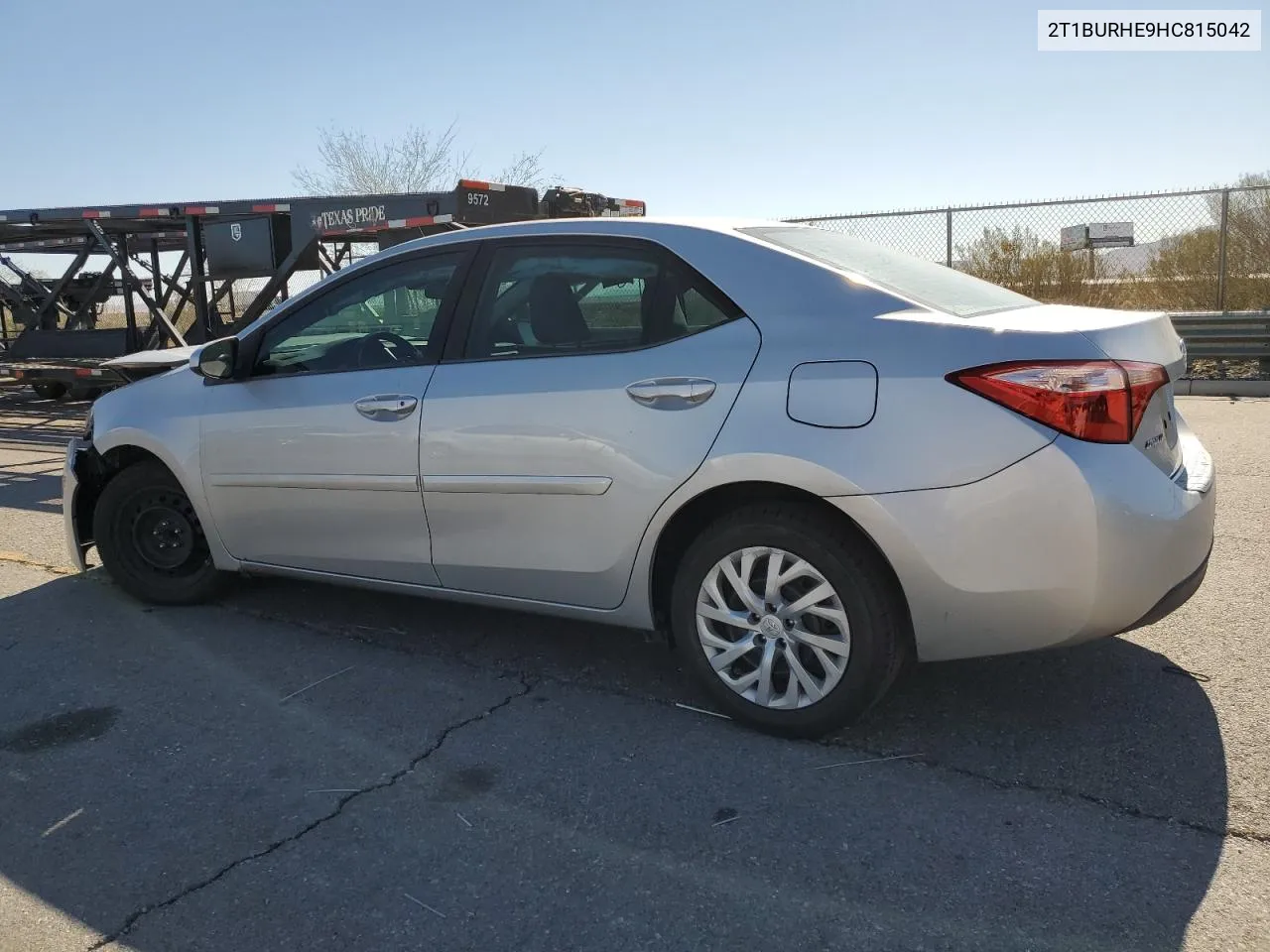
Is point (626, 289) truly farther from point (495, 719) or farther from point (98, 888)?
point (98, 888)

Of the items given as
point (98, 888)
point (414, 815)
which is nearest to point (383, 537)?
point (414, 815)

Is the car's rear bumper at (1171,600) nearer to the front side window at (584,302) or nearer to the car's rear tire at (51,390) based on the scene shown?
the front side window at (584,302)

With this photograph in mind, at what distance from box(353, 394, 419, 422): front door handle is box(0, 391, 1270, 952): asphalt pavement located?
101 cm

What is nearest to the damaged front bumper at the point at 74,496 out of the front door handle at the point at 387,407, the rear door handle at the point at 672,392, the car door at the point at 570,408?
the front door handle at the point at 387,407

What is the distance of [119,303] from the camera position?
1577cm

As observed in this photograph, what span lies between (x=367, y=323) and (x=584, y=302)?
1.11 meters

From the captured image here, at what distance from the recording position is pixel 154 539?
490cm

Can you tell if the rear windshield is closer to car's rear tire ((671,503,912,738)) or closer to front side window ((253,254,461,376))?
car's rear tire ((671,503,912,738))

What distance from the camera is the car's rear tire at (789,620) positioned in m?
3.06

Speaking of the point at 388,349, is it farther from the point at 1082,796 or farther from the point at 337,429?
the point at 1082,796

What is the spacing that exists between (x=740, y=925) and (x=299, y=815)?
1352mm

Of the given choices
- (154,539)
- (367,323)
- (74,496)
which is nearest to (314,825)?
(367,323)

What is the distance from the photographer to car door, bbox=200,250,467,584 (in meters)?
3.92

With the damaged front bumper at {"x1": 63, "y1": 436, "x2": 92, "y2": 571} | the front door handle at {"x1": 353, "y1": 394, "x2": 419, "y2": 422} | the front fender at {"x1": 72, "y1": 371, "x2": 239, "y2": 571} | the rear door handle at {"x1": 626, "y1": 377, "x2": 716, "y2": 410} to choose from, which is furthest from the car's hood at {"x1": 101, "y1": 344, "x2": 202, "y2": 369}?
the rear door handle at {"x1": 626, "y1": 377, "x2": 716, "y2": 410}
